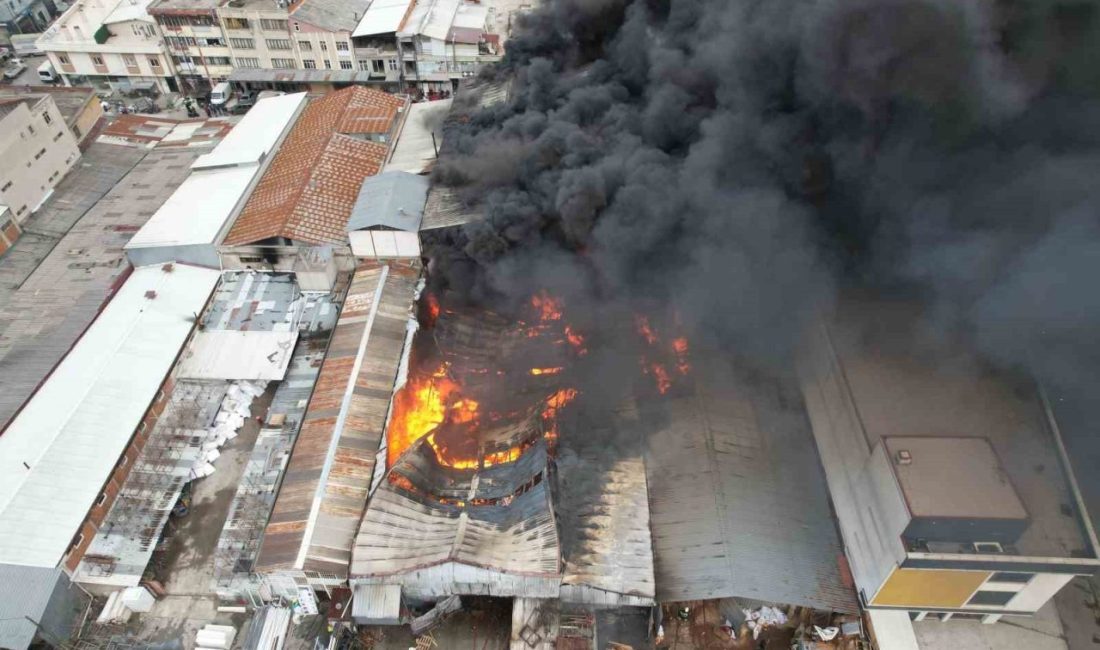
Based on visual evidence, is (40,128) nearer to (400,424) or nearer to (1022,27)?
(400,424)

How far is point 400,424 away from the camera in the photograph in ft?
83.1

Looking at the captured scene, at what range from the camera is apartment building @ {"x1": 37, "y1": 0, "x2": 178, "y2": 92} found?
48312mm

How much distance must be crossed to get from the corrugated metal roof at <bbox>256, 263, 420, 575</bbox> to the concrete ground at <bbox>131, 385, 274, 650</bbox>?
121 inches

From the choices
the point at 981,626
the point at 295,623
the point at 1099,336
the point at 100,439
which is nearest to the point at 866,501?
the point at 981,626

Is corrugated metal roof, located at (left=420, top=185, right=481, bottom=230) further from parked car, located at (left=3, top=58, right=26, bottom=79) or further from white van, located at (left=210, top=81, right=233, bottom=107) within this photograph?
parked car, located at (left=3, top=58, right=26, bottom=79)

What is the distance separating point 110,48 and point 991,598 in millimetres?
58450

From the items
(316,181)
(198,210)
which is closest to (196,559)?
(198,210)

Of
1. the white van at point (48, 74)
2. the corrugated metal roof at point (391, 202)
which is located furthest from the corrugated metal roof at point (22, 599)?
the white van at point (48, 74)

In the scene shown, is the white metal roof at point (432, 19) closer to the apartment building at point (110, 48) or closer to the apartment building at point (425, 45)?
the apartment building at point (425, 45)

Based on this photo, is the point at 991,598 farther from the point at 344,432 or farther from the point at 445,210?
the point at 445,210

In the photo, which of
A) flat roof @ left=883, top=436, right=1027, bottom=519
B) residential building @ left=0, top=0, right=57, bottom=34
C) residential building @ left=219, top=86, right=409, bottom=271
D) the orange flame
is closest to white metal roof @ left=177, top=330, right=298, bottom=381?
residential building @ left=219, top=86, right=409, bottom=271

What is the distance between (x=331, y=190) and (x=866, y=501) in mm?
27157

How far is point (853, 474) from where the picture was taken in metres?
21.6

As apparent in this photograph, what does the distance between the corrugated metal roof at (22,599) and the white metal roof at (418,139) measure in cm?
2190
